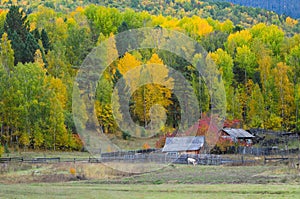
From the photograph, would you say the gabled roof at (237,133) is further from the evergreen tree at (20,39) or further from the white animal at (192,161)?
the evergreen tree at (20,39)

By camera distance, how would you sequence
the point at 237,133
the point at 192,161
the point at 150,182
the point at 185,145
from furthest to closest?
the point at 237,133, the point at 185,145, the point at 192,161, the point at 150,182

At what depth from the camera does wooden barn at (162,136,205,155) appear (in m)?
69.8

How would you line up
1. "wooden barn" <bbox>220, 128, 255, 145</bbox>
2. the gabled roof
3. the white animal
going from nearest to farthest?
the white animal < "wooden barn" <bbox>220, 128, 255, 145</bbox> < the gabled roof

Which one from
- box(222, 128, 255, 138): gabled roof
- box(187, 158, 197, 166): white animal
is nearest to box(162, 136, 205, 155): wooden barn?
box(222, 128, 255, 138): gabled roof

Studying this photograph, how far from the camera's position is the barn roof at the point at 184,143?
70062mm

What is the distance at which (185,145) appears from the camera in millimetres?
70938

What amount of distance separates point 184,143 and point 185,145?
773 millimetres

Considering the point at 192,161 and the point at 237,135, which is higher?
the point at 237,135

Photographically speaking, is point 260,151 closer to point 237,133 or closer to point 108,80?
point 237,133

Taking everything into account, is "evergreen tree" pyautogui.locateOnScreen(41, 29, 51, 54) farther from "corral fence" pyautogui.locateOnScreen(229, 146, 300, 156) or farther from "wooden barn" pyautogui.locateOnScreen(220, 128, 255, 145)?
"corral fence" pyautogui.locateOnScreen(229, 146, 300, 156)

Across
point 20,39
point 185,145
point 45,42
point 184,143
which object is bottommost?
point 185,145

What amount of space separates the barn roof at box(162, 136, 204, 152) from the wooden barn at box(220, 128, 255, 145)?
504 cm

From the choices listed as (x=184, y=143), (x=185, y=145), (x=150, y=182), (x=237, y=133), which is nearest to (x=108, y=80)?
(x=237, y=133)

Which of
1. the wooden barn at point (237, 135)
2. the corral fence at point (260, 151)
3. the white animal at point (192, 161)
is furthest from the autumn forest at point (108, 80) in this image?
the white animal at point (192, 161)
